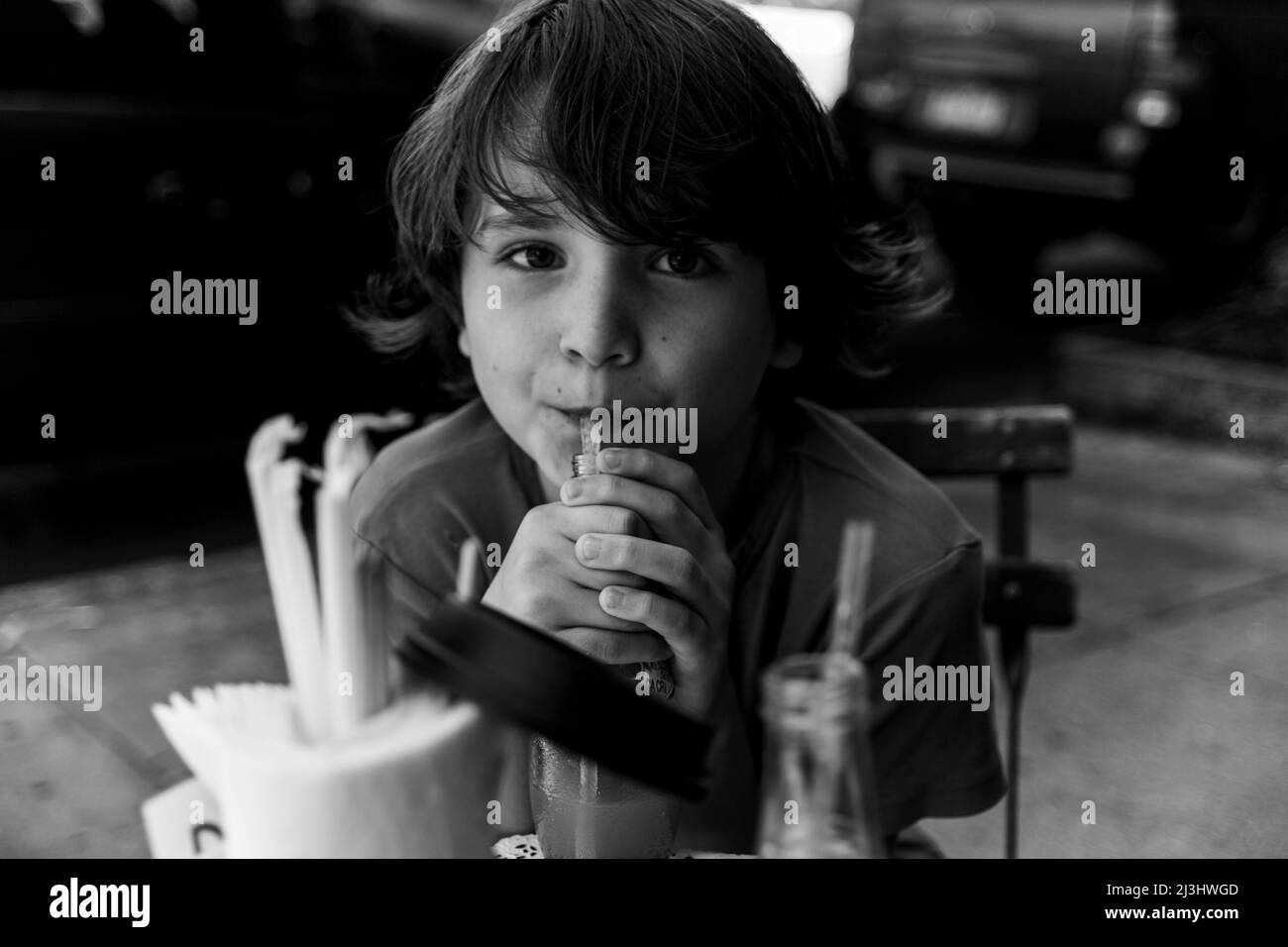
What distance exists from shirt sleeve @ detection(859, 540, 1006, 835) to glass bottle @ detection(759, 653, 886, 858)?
32cm

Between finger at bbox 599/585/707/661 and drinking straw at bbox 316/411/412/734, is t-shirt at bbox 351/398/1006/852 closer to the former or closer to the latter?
finger at bbox 599/585/707/661

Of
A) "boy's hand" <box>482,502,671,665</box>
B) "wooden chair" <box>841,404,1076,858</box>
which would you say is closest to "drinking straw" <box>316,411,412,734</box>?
"boy's hand" <box>482,502,671,665</box>

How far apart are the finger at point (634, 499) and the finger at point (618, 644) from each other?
65mm

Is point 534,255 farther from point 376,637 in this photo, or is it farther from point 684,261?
point 376,637

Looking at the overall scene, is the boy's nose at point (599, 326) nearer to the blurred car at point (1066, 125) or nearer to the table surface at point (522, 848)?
the table surface at point (522, 848)

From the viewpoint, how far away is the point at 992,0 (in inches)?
127

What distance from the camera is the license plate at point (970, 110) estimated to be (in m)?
3.61

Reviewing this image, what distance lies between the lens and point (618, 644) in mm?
907

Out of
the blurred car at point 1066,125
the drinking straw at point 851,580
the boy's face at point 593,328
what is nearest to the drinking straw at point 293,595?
the boy's face at point 593,328

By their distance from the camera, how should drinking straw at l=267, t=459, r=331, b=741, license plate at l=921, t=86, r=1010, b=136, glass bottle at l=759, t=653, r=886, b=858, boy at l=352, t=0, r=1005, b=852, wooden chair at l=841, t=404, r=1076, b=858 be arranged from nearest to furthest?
drinking straw at l=267, t=459, r=331, b=741, glass bottle at l=759, t=653, r=886, b=858, boy at l=352, t=0, r=1005, b=852, wooden chair at l=841, t=404, r=1076, b=858, license plate at l=921, t=86, r=1010, b=136

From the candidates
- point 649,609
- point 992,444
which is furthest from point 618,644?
point 992,444

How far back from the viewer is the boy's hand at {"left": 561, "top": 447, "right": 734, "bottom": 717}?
2.90 feet

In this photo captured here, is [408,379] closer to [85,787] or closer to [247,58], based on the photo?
[247,58]
